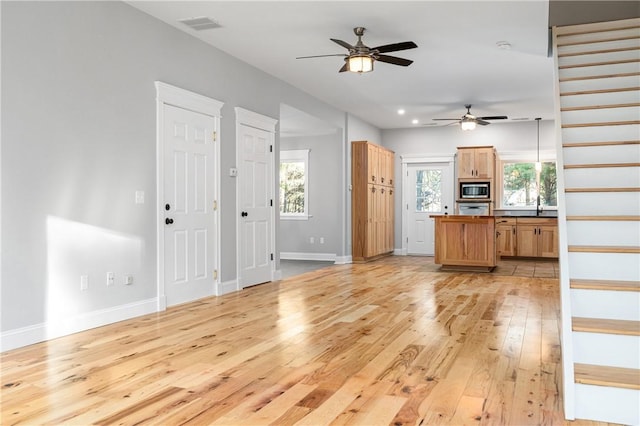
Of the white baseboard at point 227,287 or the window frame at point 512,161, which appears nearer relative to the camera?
the white baseboard at point 227,287

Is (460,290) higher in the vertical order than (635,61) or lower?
lower

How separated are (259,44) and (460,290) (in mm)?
3867

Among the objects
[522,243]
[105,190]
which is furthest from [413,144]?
[105,190]

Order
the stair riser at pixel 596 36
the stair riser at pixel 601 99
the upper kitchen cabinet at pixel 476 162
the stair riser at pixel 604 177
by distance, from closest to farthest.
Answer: the stair riser at pixel 604 177 < the stair riser at pixel 601 99 < the stair riser at pixel 596 36 < the upper kitchen cabinet at pixel 476 162

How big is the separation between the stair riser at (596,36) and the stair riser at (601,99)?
1037 mm

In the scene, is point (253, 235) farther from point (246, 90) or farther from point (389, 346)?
point (389, 346)

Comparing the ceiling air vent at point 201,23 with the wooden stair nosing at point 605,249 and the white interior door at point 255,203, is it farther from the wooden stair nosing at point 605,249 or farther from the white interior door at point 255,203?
the wooden stair nosing at point 605,249

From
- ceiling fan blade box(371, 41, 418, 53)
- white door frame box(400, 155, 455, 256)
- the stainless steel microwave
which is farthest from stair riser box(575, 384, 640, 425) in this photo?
white door frame box(400, 155, 455, 256)

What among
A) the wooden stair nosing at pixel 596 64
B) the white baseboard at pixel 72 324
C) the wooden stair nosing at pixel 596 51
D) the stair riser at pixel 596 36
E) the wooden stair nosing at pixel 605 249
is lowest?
the white baseboard at pixel 72 324

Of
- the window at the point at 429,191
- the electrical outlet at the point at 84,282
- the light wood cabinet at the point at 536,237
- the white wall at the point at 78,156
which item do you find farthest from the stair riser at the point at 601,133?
the window at the point at 429,191

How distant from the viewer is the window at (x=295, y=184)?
1059cm

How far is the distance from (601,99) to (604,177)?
1.14 m

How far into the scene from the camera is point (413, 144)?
11.8 m

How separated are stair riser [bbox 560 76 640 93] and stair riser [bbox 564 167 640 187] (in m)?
1.32
